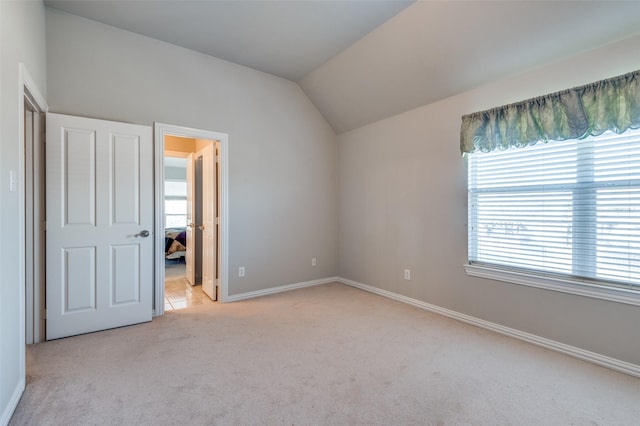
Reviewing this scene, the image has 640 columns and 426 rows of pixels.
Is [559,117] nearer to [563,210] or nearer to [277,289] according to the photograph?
[563,210]

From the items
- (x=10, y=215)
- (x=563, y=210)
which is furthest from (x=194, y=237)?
(x=563, y=210)

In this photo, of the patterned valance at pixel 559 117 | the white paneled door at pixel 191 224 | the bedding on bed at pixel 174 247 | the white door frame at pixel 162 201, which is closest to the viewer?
the patterned valance at pixel 559 117

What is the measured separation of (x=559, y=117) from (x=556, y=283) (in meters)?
1.38

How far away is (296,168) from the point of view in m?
4.41

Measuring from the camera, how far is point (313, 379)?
2045 mm

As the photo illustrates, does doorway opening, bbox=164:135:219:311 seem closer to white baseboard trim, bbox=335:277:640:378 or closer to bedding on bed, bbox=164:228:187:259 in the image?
bedding on bed, bbox=164:228:187:259

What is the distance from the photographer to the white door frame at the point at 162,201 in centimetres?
323

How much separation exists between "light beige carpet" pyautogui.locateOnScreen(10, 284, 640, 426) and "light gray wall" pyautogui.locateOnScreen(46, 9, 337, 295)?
1387 mm

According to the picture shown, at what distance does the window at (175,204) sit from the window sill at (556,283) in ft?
28.1

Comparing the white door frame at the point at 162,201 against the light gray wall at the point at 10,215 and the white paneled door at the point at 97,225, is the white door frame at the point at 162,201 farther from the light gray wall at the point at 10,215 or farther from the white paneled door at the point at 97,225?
the light gray wall at the point at 10,215

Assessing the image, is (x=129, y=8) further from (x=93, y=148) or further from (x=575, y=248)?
(x=575, y=248)

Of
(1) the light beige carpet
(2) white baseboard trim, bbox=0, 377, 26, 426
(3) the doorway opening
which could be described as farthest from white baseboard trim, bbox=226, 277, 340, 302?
(2) white baseboard trim, bbox=0, 377, 26, 426

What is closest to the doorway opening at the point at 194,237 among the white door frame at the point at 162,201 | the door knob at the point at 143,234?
the white door frame at the point at 162,201

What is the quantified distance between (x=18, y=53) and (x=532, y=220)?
4.13 metres
